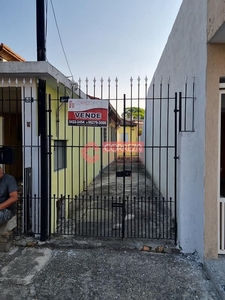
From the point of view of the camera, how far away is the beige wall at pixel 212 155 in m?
3.26

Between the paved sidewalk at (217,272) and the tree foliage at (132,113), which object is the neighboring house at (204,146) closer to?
the paved sidewalk at (217,272)

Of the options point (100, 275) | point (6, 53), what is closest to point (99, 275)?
point (100, 275)

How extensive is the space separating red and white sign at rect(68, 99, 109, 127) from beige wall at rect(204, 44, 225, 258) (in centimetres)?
172

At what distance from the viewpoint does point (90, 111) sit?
4.14 m

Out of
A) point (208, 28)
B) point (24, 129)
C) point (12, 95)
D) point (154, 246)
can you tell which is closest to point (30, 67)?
point (24, 129)

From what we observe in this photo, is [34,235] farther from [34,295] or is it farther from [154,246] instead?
[154,246]

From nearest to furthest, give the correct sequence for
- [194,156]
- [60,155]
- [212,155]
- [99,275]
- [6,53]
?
[99,275]
[212,155]
[194,156]
[6,53]
[60,155]

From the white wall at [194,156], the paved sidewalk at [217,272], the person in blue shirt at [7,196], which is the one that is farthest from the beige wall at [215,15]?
the person in blue shirt at [7,196]

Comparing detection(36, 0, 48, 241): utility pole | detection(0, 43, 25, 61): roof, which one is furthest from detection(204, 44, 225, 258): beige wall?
detection(0, 43, 25, 61): roof

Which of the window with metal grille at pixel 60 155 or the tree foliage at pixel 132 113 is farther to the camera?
the window with metal grille at pixel 60 155

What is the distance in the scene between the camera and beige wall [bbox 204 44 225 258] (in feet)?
10.7

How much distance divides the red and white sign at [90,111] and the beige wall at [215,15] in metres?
1.92

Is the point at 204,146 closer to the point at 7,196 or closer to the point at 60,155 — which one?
the point at 7,196

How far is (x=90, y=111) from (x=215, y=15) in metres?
2.33
